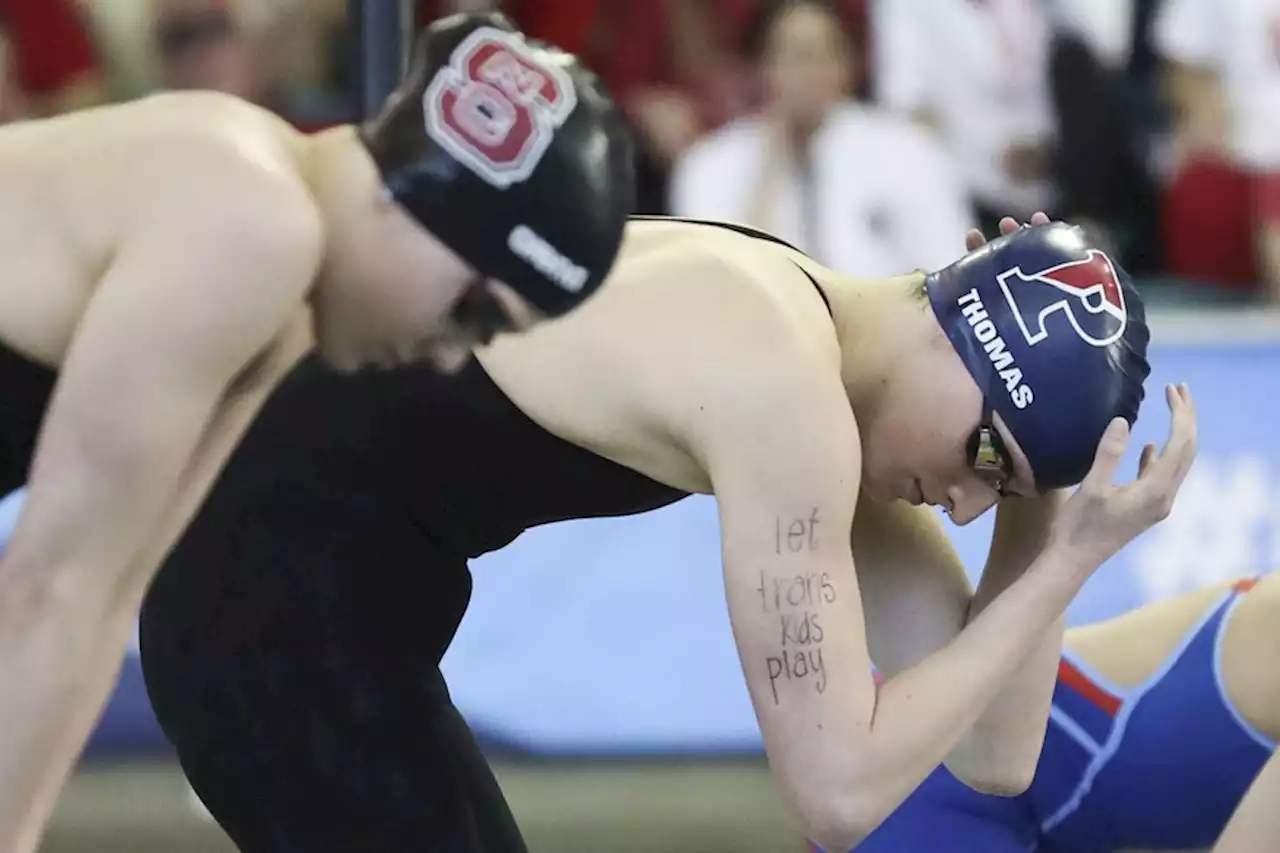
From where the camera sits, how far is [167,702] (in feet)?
5.46

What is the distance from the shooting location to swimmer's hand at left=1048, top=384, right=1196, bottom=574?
1.53 meters

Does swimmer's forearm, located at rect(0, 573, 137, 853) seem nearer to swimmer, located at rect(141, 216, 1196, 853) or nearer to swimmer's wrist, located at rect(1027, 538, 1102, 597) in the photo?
swimmer, located at rect(141, 216, 1196, 853)

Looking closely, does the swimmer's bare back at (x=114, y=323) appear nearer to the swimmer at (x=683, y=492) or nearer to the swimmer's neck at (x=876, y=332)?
the swimmer at (x=683, y=492)

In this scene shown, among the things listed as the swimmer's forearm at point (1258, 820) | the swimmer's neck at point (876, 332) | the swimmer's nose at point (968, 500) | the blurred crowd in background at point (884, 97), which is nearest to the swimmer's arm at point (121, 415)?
the swimmer's neck at point (876, 332)

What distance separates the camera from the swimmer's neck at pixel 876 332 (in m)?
1.55

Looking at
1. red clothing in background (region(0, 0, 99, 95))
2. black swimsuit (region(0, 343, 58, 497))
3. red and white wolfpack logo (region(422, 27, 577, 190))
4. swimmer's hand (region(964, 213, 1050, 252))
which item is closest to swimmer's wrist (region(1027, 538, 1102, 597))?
swimmer's hand (region(964, 213, 1050, 252))

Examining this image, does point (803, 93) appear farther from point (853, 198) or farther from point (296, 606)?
point (296, 606)


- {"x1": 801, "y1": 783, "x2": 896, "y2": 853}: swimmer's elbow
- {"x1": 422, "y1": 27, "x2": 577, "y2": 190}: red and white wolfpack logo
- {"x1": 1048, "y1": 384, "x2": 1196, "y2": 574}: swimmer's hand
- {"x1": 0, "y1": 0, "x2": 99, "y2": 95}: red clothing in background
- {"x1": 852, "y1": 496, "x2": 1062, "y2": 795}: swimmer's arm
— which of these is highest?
{"x1": 422, "y1": 27, "x2": 577, "y2": 190}: red and white wolfpack logo

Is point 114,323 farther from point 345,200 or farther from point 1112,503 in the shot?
point 1112,503

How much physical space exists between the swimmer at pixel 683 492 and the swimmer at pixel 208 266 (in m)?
0.20

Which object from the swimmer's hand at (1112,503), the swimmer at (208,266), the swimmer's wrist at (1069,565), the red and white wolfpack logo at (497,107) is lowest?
the swimmer's wrist at (1069,565)

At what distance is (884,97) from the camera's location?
11.8 feet

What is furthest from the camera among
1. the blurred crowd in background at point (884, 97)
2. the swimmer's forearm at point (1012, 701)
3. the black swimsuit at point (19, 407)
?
the blurred crowd in background at point (884, 97)

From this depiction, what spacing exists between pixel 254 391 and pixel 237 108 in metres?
0.22
